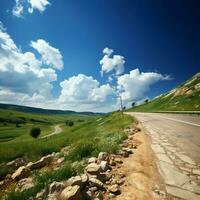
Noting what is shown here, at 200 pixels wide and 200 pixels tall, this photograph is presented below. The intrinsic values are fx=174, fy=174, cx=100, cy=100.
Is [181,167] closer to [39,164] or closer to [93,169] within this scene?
[93,169]

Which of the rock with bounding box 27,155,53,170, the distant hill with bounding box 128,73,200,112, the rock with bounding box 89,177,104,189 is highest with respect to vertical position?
the distant hill with bounding box 128,73,200,112

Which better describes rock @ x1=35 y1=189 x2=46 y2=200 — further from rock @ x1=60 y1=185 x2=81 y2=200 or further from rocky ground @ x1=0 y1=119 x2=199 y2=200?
rock @ x1=60 y1=185 x2=81 y2=200

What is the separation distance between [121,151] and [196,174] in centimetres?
318

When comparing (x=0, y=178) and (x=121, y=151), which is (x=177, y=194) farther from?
(x=0, y=178)

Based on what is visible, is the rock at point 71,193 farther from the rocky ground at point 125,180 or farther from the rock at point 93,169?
the rock at point 93,169

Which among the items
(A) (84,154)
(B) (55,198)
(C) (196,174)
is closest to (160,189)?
(C) (196,174)

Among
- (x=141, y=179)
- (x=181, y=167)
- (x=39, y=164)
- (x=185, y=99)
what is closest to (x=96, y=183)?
(x=141, y=179)

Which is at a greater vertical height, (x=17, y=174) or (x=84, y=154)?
(x=84, y=154)

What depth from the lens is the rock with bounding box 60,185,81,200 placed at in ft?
12.8

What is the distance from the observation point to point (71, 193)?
3959 mm

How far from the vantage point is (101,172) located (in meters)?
5.50

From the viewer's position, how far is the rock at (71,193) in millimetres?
3903

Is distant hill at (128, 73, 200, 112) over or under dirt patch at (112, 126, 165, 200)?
over

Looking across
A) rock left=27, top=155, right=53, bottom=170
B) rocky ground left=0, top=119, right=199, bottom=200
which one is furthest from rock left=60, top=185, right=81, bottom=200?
rock left=27, top=155, right=53, bottom=170
